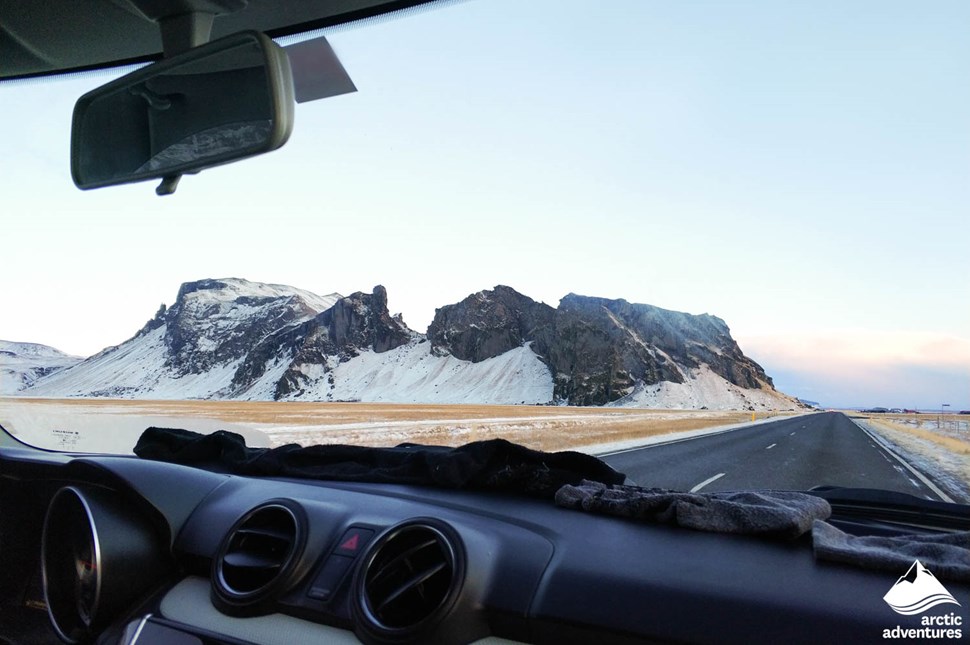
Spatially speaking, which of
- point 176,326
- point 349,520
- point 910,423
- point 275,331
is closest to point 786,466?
point 910,423

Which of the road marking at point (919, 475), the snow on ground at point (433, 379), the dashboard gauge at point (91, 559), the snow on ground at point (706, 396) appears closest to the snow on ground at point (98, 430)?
the dashboard gauge at point (91, 559)

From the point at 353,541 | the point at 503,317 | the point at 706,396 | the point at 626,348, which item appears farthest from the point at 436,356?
the point at 353,541

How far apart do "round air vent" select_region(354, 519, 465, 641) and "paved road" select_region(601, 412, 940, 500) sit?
15.0ft

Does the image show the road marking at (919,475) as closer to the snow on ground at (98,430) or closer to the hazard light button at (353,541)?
the hazard light button at (353,541)

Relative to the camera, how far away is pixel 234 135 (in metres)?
2.02

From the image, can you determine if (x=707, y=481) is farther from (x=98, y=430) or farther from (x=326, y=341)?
(x=326, y=341)

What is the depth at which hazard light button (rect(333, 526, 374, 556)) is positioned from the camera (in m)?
1.91

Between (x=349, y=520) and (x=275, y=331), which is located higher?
(x=275, y=331)

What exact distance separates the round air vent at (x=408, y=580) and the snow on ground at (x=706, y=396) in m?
5.59

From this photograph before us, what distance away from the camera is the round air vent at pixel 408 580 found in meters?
1.59

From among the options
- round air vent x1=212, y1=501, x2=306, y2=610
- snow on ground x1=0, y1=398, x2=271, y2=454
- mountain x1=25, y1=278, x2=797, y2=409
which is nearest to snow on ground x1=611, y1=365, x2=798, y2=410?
mountain x1=25, y1=278, x2=797, y2=409

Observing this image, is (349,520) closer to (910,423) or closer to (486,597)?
(486,597)

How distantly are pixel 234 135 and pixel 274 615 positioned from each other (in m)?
1.47

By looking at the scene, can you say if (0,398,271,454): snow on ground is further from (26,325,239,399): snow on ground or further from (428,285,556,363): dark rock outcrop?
(26,325,239,399): snow on ground
